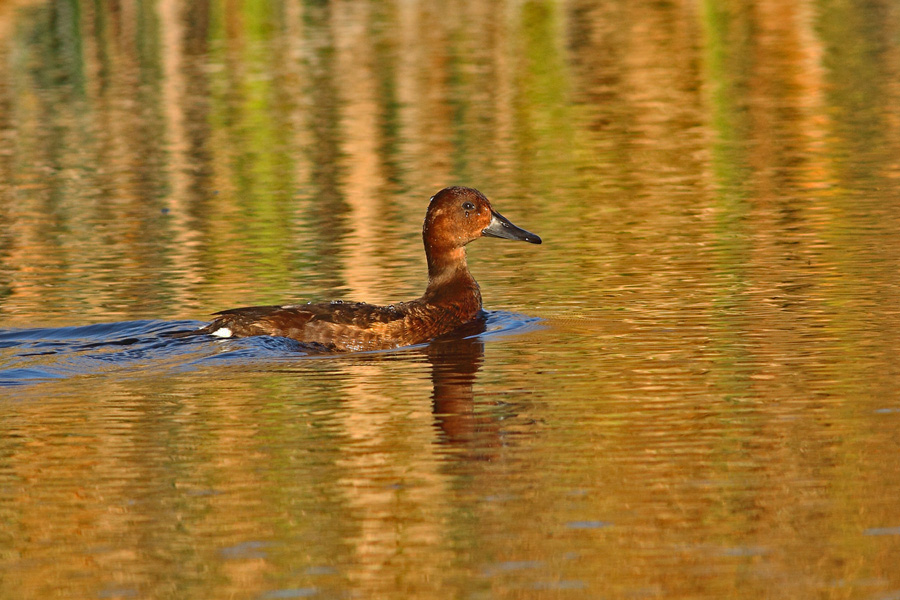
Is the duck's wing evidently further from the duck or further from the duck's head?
the duck's head

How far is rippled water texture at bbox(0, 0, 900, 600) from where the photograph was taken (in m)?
5.22

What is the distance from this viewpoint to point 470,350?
900 cm

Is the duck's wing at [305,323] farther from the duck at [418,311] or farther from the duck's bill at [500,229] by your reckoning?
the duck's bill at [500,229]

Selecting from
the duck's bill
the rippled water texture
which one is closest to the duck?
the duck's bill

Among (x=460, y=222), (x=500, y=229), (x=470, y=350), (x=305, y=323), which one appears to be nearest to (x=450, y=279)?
(x=460, y=222)

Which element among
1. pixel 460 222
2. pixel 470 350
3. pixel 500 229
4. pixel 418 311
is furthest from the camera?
pixel 500 229

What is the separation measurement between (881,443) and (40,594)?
3240mm

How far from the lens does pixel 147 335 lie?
9.17m

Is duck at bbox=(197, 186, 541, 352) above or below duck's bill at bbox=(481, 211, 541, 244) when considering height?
below

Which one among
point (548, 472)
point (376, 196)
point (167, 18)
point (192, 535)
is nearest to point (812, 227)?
point (376, 196)

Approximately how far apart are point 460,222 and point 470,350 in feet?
5.57

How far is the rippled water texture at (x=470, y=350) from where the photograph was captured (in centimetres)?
522

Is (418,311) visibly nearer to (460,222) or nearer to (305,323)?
(305,323)

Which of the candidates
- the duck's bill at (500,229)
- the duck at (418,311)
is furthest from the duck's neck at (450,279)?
the duck's bill at (500,229)
